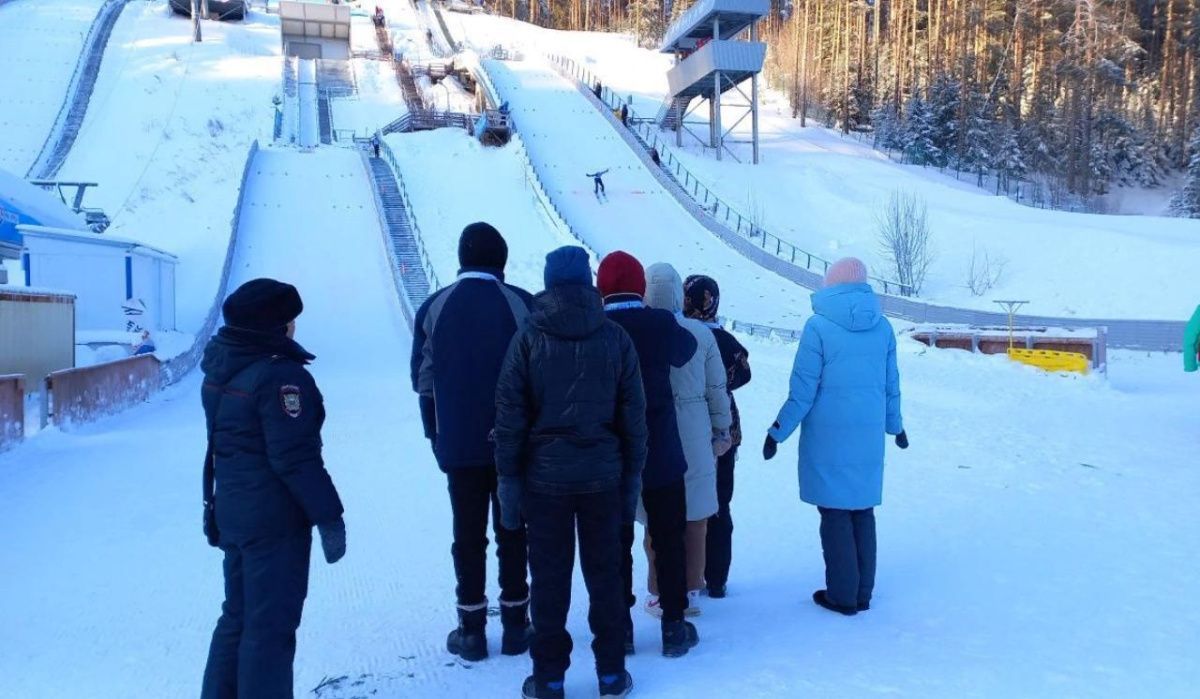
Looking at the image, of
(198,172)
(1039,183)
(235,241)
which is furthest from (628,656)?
(1039,183)

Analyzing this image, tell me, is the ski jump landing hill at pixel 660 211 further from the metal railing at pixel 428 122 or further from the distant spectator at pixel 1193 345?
the distant spectator at pixel 1193 345

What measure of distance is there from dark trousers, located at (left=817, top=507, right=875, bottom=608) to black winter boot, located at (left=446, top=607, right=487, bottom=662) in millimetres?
1812

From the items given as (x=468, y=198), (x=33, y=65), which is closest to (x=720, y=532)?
(x=468, y=198)

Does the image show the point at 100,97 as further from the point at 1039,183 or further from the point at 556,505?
the point at 1039,183

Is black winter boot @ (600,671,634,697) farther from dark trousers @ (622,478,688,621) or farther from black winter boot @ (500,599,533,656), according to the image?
black winter boot @ (500,599,533,656)

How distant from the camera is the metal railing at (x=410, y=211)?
2223 cm

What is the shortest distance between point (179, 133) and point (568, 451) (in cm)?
3551

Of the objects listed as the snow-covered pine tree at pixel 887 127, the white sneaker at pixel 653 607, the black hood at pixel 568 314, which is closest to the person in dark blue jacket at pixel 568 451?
the black hood at pixel 568 314

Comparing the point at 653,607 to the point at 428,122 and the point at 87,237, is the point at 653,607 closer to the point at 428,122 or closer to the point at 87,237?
the point at 87,237

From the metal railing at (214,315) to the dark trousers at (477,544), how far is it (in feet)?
16.0

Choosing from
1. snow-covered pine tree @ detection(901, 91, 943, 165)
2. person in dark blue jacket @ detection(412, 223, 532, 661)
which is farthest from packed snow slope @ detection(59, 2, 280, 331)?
snow-covered pine tree @ detection(901, 91, 943, 165)

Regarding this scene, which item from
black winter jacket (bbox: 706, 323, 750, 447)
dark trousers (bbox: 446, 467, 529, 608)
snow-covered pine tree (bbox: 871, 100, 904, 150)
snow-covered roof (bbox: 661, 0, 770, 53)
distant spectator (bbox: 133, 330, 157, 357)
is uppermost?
snow-covered roof (bbox: 661, 0, 770, 53)

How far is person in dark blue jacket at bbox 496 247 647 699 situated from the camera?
3.34 metres

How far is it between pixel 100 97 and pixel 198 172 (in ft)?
41.3
